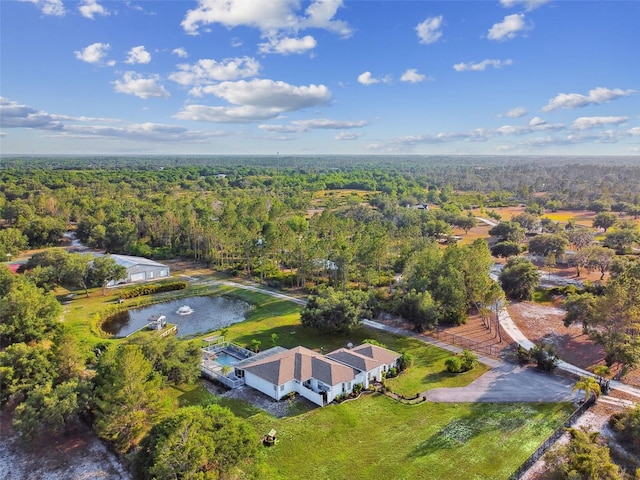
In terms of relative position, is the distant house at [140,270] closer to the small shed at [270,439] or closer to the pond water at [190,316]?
the pond water at [190,316]

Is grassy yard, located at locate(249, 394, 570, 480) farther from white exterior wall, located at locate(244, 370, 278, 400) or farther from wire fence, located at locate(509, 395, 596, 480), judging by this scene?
white exterior wall, located at locate(244, 370, 278, 400)

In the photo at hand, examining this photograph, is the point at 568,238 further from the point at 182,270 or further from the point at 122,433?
the point at 122,433

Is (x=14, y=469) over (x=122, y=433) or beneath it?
beneath

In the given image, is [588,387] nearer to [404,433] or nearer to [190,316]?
[404,433]

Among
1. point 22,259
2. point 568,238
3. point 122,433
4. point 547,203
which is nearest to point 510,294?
point 568,238

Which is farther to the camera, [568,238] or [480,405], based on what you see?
[568,238]

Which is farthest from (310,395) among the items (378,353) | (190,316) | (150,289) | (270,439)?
(150,289)
